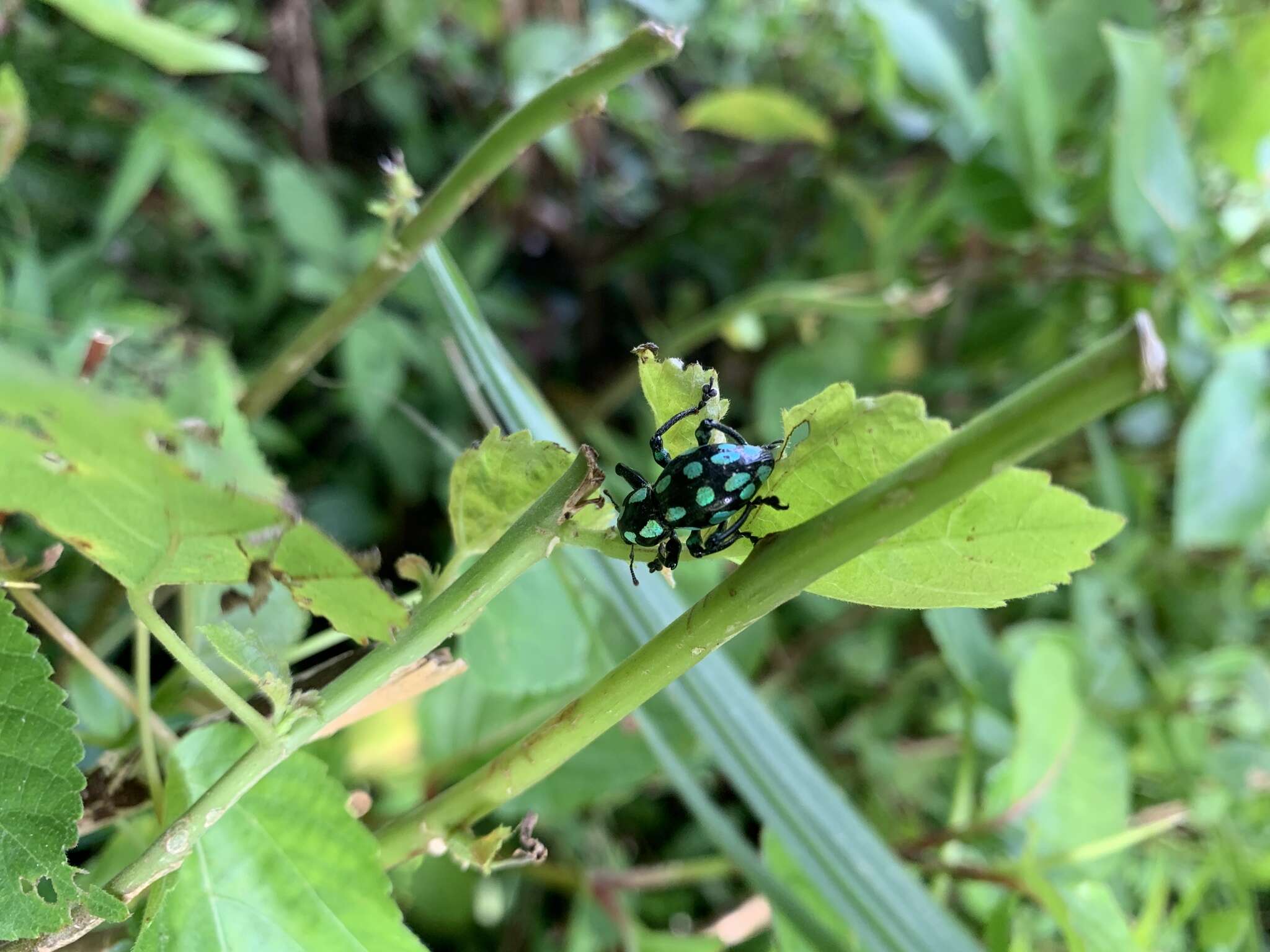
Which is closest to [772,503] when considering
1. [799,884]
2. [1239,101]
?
[799,884]

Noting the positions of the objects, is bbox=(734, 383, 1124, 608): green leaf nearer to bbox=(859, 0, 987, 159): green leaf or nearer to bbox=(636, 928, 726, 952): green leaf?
bbox=(636, 928, 726, 952): green leaf

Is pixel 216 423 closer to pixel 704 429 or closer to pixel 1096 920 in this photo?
pixel 704 429

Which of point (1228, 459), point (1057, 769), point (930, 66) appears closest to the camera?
point (1057, 769)

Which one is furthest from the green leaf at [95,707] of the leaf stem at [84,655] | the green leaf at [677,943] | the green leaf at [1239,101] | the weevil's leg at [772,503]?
the green leaf at [1239,101]

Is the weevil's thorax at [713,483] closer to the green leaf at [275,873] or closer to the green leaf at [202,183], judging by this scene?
the green leaf at [275,873]

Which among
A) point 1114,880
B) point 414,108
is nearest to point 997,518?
point 1114,880

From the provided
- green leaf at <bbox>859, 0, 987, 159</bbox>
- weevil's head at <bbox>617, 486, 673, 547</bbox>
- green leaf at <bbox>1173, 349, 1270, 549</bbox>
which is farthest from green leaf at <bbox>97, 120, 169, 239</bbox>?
green leaf at <bbox>1173, 349, 1270, 549</bbox>
